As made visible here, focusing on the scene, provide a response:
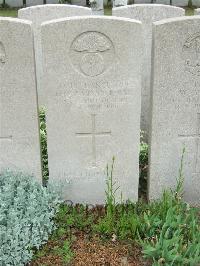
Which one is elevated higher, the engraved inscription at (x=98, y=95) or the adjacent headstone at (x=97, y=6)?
the adjacent headstone at (x=97, y=6)

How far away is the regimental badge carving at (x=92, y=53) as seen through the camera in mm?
3791

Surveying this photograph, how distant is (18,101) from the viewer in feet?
13.1

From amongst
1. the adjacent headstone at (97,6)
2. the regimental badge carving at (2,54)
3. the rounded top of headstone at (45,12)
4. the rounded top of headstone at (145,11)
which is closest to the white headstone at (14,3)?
the adjacent headstone at (97,6)

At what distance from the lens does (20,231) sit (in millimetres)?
3678

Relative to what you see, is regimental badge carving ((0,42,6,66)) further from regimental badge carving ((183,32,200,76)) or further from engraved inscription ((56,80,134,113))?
regimental badge carving ((183,32,200,76))

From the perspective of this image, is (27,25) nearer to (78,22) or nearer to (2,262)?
(78,22)

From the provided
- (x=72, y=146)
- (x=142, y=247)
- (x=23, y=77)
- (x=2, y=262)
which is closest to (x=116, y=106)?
(x=72, y=146)

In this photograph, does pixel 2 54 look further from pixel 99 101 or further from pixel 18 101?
pixel 99 101

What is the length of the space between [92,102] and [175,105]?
27.6 inches

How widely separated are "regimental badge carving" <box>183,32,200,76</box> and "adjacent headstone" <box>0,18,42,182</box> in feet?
4.05

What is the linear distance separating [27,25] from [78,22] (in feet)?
1.29

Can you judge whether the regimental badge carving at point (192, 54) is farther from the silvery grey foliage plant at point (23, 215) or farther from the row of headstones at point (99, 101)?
the silvery grey foliage plant at point (23, 215)

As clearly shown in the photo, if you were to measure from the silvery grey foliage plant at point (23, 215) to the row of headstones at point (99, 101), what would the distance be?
217 mm

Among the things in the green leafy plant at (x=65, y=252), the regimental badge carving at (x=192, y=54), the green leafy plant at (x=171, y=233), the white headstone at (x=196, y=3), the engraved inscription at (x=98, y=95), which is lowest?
the green leafy plant at (x=65, y=252)
